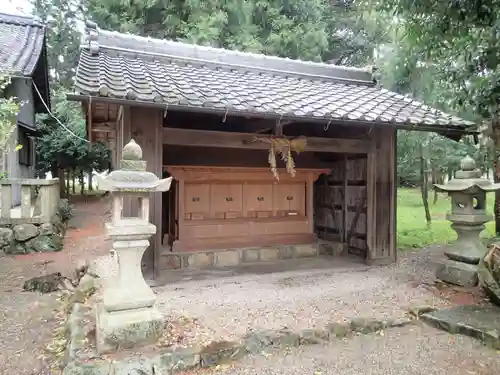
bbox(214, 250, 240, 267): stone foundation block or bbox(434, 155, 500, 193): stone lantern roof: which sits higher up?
bbox(434, 155, 500, 193): stone lantern roof

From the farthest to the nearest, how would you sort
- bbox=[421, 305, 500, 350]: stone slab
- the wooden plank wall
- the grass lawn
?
the grass lawn
the wooden plank wall
bbox=[421, 305, 500, 350]: stone slab

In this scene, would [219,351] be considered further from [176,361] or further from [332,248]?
[332,248]

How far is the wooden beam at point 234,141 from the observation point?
6.25m

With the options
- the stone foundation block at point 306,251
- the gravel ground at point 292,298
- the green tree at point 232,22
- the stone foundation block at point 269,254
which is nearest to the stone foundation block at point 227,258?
the stone foundation block at point 269,254

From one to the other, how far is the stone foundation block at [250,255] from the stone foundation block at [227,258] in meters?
0.11

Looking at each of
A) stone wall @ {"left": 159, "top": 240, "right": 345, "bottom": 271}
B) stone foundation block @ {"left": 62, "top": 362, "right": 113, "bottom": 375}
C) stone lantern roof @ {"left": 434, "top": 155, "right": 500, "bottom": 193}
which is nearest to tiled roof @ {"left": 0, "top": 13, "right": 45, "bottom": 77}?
stone wall @ {"left": 159, "top": 240, "right": 345, "bottom": 271}

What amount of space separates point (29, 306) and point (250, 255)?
3.97 meters

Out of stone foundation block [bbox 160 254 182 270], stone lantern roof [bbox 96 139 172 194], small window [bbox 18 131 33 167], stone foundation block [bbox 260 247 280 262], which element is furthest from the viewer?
small window [bbox 18 131 33 167]

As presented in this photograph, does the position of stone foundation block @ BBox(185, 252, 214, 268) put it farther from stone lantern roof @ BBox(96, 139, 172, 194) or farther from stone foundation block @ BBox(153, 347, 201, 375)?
stone foundation block @ BBox(153, 347, 201, 375)

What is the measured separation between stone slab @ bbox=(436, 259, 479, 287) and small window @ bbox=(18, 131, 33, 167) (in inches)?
519

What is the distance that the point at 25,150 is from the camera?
14594 mm

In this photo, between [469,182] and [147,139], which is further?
Result: [469,182]

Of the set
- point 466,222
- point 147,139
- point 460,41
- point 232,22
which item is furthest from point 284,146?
point 232,22

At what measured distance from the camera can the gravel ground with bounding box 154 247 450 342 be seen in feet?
15.6
